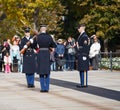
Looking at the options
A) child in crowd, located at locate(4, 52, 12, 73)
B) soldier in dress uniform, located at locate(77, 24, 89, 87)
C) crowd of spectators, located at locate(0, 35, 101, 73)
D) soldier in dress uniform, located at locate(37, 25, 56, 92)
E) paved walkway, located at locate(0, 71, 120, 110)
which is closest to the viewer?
paved walkway, located at locate(0, 71, 120, 110)

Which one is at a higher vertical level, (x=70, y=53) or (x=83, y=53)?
(x=70, y=53)

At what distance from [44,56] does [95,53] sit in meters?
12.5

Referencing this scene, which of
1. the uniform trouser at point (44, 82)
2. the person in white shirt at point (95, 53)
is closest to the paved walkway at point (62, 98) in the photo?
the uniform trouser at point (44, 82)

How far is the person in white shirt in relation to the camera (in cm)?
2808

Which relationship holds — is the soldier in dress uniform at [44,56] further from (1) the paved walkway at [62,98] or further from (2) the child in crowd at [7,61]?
(2) the child in crowd at [7,61]

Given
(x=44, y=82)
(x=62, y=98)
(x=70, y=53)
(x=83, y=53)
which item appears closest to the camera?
(x=62, y=98)

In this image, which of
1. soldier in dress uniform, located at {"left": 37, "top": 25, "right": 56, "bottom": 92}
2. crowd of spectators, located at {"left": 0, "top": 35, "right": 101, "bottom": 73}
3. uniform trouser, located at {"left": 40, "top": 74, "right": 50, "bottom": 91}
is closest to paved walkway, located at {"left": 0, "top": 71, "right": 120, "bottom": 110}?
uniform trouser, located at {"left": 40, "top": 74, "right": 50, "bottom": 91}

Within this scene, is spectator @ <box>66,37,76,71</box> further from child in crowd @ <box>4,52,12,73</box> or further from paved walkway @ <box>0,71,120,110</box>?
paved walkway @ <box>0,71,120,110</box>

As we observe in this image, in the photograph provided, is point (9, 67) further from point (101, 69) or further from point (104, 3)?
point (104, 3)

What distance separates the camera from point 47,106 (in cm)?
1250

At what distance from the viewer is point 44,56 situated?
1614cm

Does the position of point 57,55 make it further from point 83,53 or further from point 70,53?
point 83,53

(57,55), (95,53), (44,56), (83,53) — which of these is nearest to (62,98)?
(44,56)

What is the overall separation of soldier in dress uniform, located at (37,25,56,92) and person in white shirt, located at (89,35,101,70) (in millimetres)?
11922
